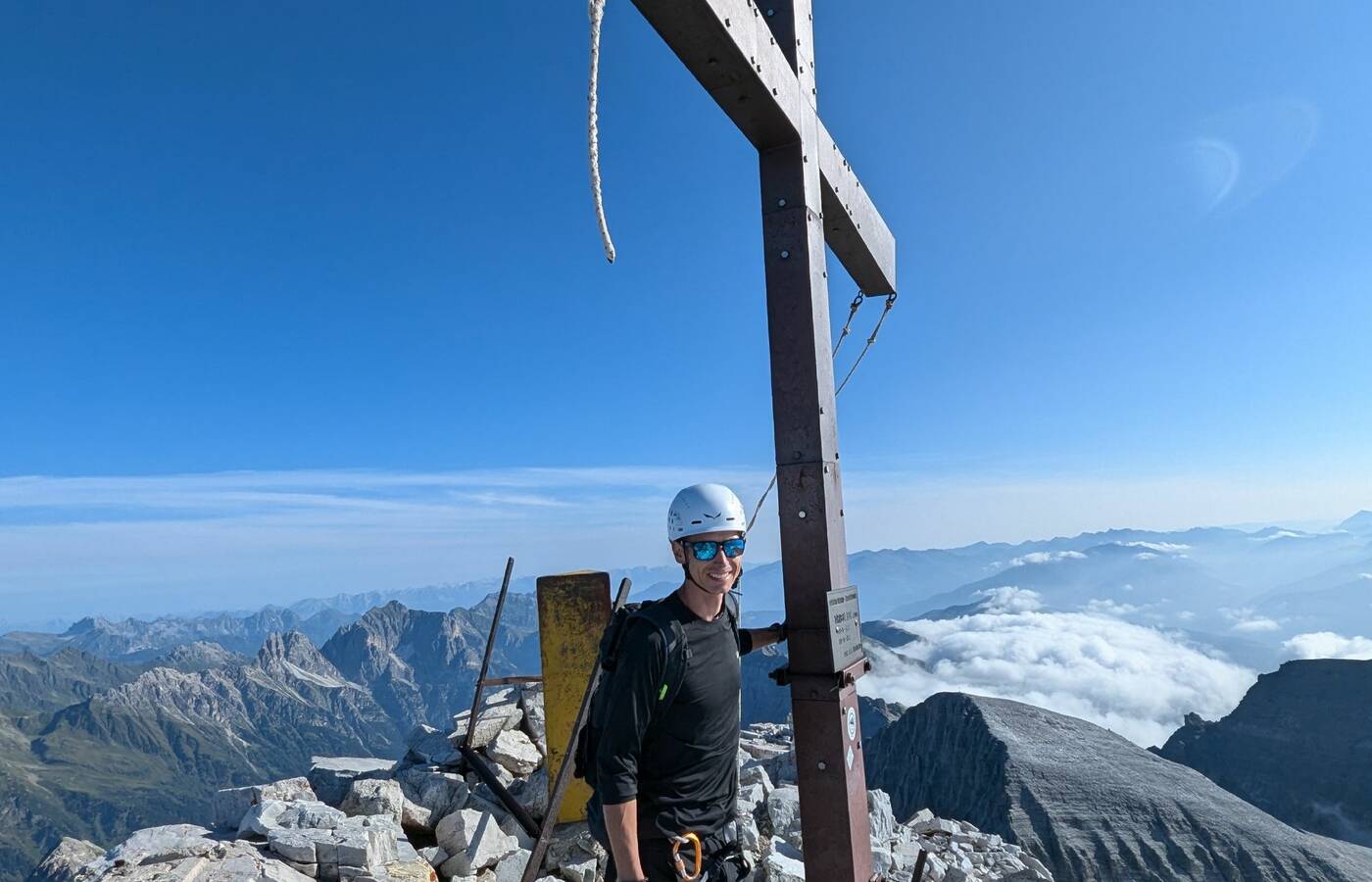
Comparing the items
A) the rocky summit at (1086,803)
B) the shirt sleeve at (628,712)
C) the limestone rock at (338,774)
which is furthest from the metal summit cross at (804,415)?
the rocky summit at (1086,803)

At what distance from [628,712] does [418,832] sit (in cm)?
620

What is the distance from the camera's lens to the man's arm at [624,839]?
2.89m

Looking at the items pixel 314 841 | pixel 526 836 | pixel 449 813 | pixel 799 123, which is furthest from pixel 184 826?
pixel 799 123

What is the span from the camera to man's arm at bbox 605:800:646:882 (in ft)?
9.47

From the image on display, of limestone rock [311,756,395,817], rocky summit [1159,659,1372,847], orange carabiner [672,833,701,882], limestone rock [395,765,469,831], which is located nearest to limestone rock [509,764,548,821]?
limestone rock [395,765,469,831]

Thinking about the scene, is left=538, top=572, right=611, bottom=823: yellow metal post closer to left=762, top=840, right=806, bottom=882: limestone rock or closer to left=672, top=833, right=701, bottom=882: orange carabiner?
left=762, top=840, right=806, bottom=882: limestone rock

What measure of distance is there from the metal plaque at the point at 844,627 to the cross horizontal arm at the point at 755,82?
8.48 feet

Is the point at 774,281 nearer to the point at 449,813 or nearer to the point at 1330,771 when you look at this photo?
the point at 449,813

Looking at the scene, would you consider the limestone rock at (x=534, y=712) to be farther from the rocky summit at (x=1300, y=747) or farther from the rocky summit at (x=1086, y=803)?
the rocky summit at (x=1300, y=747)

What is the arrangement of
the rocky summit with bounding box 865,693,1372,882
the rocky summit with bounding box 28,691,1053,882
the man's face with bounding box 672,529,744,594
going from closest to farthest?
the man's face with bounding box 672,529,744,594 < the rocky summit with bounding box 28,691,1053,882 < the rocky summit with bounding box 865,693,1372,882

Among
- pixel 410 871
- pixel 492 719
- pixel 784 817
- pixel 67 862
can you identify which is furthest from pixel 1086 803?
pixel 67 862

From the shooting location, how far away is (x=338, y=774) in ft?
27.8

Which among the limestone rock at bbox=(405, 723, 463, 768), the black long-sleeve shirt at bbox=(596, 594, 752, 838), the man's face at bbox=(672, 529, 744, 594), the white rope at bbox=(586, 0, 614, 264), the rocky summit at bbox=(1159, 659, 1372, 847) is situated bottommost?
the rocky summit at bbox=(1159, 659, 1372, 847)

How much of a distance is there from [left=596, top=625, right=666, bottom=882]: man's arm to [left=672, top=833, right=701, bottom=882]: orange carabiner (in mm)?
217
